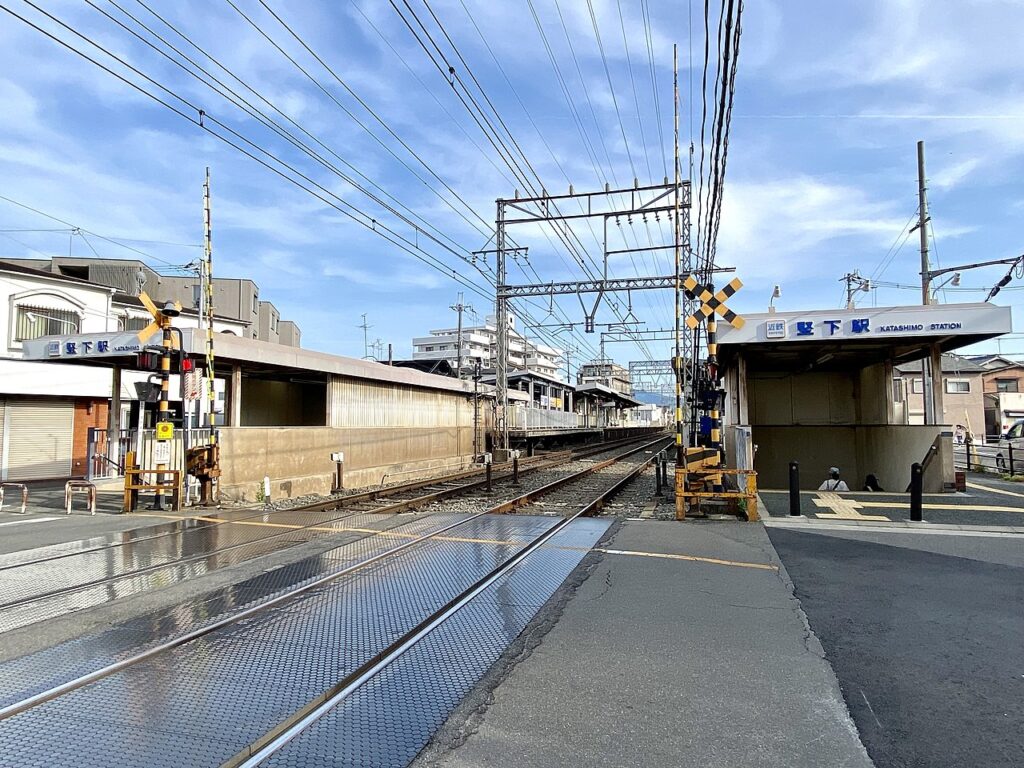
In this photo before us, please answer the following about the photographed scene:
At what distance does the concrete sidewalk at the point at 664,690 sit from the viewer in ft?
10.8

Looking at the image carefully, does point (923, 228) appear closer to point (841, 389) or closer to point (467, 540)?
point (841, 389)

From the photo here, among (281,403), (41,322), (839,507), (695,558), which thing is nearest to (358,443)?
(281,403)

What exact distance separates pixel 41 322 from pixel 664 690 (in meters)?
26.1

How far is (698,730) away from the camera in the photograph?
3.53 metres

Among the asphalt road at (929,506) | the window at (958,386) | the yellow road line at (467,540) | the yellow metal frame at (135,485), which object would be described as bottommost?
the yellow road line at (467,540)

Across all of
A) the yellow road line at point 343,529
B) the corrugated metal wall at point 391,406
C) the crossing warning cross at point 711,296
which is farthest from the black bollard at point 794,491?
the corrugated metal wall at point 391,406

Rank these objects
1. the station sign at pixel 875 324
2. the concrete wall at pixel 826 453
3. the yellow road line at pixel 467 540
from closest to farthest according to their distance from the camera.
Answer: the yellow road line at pixel 467 540
the station sign at pixel 875 324
the concrete wall at pixel 826 453

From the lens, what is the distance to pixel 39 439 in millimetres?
22188

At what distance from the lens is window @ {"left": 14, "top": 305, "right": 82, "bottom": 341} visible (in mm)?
22094

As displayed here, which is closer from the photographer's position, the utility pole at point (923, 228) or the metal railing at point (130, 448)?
the metal railing at point (130, 448)

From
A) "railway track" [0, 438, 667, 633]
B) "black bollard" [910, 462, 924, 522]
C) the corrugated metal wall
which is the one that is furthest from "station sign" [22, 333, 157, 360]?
"black bollard" [910, 462, 924, 522]

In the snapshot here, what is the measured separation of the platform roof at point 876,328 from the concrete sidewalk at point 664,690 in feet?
31.3

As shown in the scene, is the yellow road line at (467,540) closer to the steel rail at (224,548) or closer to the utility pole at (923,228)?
the steel rail at (224,548)

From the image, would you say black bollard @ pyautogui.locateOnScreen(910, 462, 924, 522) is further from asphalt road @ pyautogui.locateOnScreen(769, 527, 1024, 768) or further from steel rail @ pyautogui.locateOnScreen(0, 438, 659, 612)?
steel rail @ pyautogui.locateOnScreen(0, 438, 659, 612)
